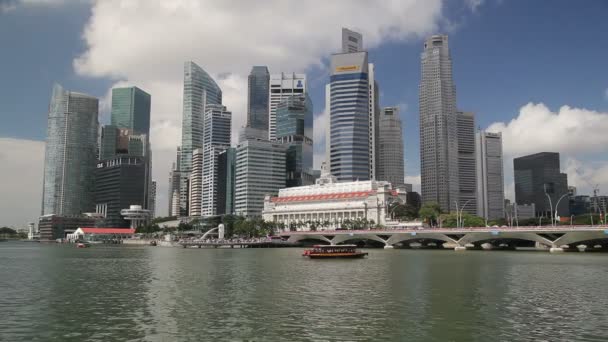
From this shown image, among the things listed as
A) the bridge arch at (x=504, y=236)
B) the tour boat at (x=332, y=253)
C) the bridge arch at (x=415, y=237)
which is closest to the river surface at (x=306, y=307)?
the tour boat at (x=332, y=253)

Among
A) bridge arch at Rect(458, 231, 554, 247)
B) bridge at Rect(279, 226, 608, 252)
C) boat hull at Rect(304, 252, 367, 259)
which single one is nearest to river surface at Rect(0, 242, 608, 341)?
boat hull at Rect(304, 252, 367, 259)

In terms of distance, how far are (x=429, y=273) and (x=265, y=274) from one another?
2425cm

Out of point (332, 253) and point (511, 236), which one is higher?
point (511, 236)

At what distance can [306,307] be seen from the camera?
153 feet

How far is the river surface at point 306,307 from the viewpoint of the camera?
36.3m

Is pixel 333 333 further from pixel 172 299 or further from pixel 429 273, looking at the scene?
pixel 429 273

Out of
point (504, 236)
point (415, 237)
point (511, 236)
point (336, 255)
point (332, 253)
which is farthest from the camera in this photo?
point (415, 237)

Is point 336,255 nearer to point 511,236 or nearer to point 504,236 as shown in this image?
point 511,236

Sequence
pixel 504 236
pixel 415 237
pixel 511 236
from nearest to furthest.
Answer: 1. pixel 511 236
2. pixel 504 236
3. pixel 415 237

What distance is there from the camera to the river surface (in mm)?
36312

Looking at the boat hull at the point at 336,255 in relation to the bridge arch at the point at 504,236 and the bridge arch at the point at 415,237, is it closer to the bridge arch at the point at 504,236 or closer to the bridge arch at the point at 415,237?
the bridge arch at the point at 504,236

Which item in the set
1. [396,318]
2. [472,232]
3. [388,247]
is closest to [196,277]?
[396,318]

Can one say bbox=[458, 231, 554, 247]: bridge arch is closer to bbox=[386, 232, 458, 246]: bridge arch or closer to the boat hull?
bbox=[386, 232, 458, 246]: bridge arch

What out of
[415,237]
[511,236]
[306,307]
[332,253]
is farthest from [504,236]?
[306,307]
